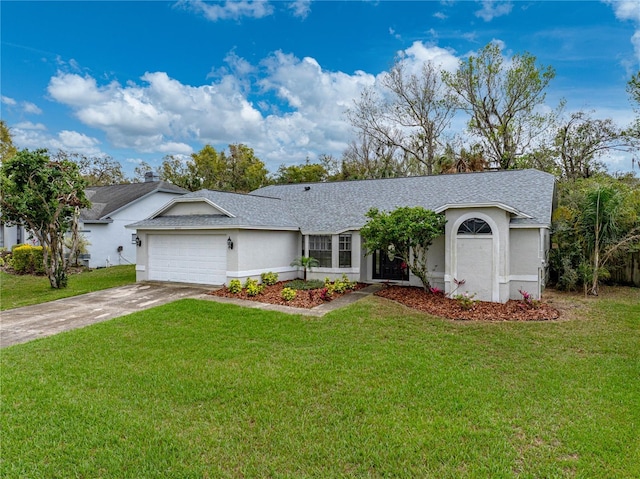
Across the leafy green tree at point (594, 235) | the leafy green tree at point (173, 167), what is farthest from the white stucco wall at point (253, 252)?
→ the leafy green tree at point (173, 167)

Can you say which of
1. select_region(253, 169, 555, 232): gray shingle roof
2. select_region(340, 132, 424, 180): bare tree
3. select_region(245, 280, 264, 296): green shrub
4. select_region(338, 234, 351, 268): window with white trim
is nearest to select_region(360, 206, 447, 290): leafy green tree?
select_region(253, 169, 555, 232): gray shingle roof

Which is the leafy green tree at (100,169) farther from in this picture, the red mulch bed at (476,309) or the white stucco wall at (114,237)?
the red mulch bed at (476,309)

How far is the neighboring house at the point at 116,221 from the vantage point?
817 inches

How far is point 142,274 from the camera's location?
1484 centimetres

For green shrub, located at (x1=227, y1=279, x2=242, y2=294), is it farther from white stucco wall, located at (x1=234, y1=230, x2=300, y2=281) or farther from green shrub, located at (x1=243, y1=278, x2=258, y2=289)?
white stucco wall, located at (x1=234, y1=230, x2=300, y2=281)

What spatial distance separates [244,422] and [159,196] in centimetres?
2332

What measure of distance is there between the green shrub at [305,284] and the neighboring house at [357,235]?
64 centimetres

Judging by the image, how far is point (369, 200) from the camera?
16.2m

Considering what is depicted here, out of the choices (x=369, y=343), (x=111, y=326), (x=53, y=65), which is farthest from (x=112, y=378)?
(x=53, y=65)

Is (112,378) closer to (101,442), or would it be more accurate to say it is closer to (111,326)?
(101,442)

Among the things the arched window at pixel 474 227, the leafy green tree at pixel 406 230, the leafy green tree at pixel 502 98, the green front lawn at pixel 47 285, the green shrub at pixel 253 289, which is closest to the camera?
the arched window at pixel 474 227

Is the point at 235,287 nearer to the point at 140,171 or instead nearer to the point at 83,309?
the point at 83,309

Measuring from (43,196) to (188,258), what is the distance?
5.33 meters

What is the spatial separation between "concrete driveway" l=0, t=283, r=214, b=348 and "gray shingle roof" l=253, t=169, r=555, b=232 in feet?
19.2
